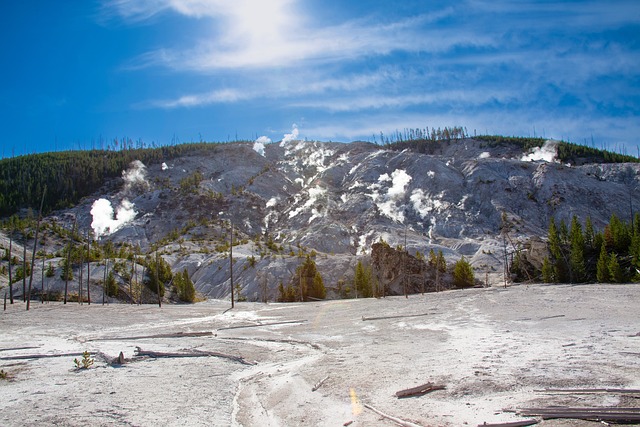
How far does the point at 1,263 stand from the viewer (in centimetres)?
7344

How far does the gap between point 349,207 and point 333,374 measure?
387 ft

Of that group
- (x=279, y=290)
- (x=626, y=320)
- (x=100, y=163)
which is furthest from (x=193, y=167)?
(x=626, y=320)

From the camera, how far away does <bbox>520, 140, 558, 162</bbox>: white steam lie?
183 m

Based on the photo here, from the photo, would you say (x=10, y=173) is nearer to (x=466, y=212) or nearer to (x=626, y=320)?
(x=466, y=212)

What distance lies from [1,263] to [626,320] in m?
79.9

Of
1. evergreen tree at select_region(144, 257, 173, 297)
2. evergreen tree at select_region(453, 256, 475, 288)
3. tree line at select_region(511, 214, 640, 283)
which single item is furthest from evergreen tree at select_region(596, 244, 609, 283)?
evergreen tree at select_region(144, 257, 173, 297)

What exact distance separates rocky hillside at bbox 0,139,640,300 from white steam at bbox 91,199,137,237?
13.9 inches

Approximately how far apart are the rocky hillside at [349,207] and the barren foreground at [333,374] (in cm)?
6046

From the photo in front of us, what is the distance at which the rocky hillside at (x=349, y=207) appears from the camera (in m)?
105

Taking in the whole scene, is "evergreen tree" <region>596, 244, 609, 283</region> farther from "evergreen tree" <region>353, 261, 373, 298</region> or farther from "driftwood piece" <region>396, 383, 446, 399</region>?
"driftwood piece" <region>396, 383, 446, 399</region>

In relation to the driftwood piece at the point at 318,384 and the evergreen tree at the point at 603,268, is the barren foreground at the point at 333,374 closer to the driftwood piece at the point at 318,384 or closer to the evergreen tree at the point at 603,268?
the driftwood piece at the point at 318,384

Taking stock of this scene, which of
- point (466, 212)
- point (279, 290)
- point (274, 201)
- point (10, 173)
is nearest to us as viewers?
point (279, 290)

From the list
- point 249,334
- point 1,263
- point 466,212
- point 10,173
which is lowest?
point 249,334

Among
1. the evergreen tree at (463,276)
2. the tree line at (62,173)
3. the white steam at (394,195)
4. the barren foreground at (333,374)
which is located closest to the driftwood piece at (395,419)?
the barren foreground at (333,374)
